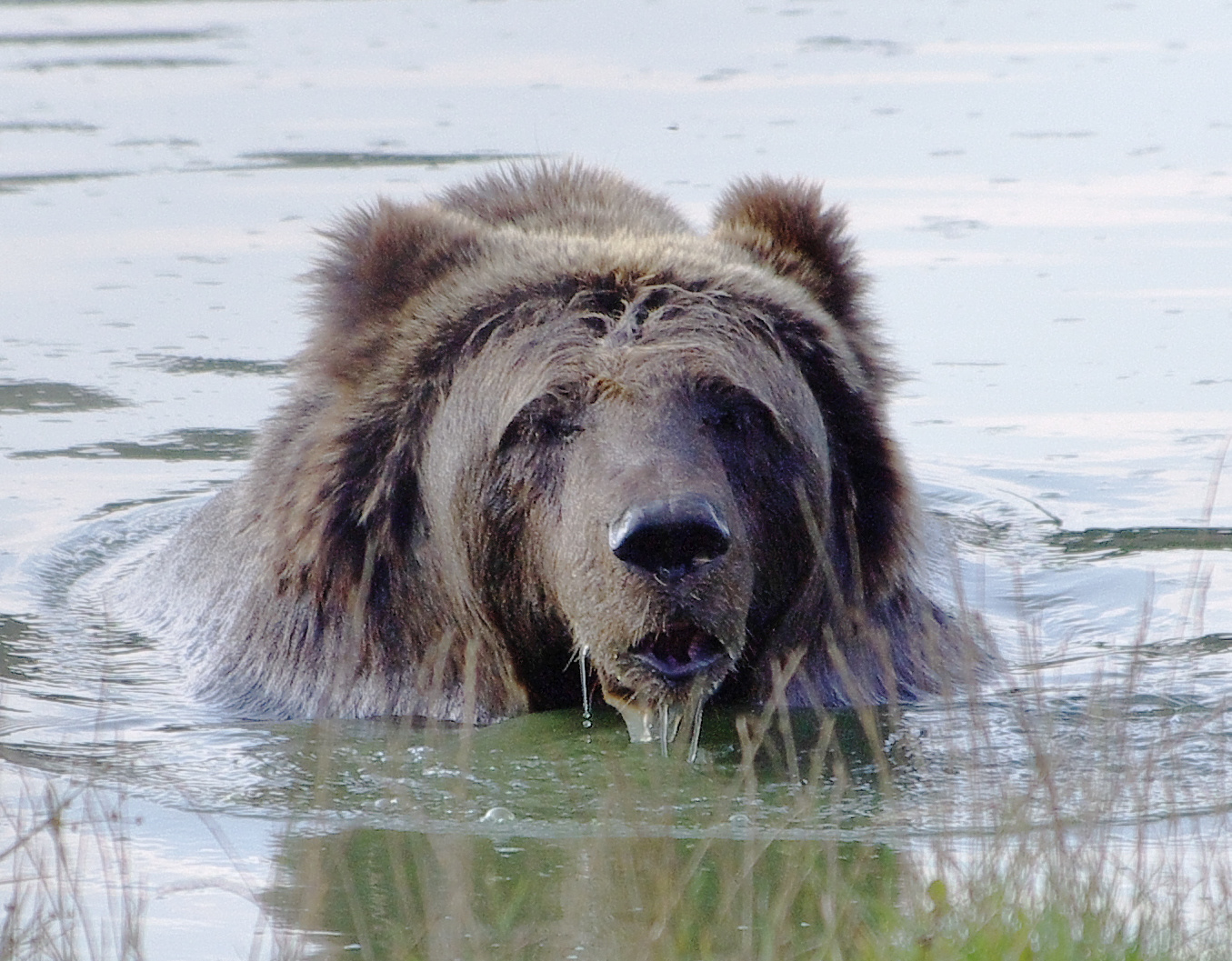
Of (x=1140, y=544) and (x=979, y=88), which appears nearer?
(x=1140, y=544)

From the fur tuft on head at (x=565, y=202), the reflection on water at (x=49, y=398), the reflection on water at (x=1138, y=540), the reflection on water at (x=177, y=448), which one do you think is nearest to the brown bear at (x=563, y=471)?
the fur tuft on head at (x=565, y=202)

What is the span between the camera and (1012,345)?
11.0 metres

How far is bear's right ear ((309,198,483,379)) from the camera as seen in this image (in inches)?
244

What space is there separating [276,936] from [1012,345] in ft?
24.9

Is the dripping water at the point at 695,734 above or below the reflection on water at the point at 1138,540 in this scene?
below

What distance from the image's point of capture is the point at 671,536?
17.1ft

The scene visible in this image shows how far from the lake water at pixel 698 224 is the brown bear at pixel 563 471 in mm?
229

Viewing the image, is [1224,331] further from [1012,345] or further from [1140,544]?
[1140,544]

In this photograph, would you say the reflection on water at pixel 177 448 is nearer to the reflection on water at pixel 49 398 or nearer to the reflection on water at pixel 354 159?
the reflection on water at pixel 49 398

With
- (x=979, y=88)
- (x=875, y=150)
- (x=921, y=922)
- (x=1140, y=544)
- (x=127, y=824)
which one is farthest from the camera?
(x=979, y=88)

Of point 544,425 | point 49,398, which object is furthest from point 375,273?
point 49,398

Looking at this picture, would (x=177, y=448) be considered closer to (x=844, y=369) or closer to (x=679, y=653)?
(x=844, y=369)

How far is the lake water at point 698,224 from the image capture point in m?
5.14

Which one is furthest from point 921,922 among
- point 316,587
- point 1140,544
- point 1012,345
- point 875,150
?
point 875,150
